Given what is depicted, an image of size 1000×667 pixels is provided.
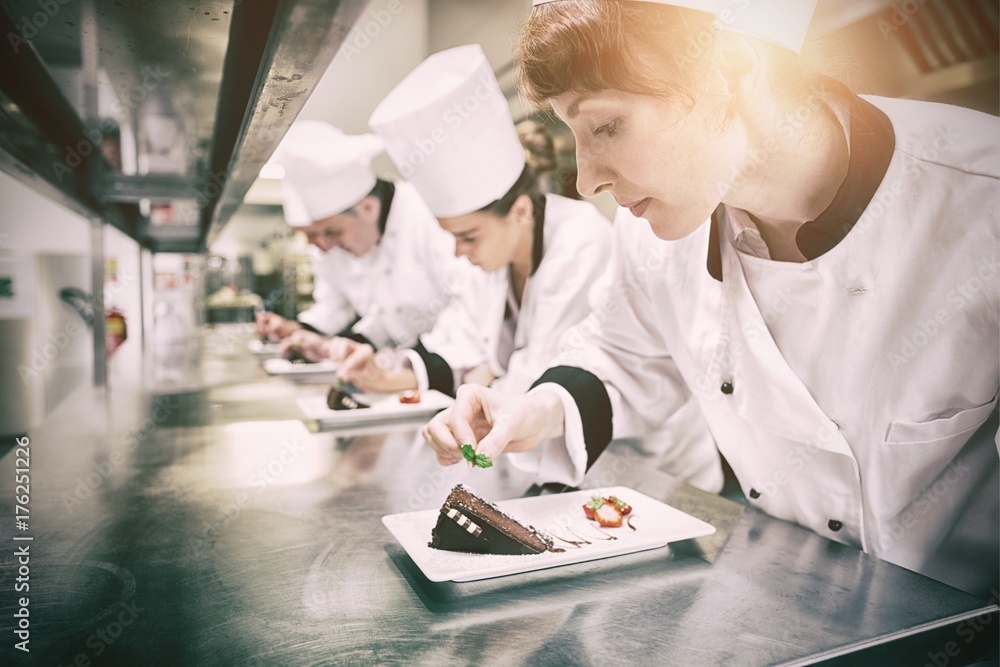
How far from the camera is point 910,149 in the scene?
→ 0.91m

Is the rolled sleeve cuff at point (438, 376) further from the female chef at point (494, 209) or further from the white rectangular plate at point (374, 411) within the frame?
the white rectangular plate at point (374, 411)

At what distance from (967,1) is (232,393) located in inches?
94.5

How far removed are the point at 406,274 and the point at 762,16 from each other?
2.52 m

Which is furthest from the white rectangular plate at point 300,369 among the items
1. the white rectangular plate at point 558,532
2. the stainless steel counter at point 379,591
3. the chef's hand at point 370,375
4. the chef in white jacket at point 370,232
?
the white rectangular plate at point 558,532

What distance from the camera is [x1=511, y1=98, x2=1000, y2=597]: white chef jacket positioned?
887mm

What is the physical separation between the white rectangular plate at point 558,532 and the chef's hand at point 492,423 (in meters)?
0.10

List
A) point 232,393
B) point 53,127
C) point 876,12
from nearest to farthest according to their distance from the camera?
point 53,127, point 876,12, point 232,393

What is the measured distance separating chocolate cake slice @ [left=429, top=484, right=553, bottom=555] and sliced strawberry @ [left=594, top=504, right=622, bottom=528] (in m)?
0.13

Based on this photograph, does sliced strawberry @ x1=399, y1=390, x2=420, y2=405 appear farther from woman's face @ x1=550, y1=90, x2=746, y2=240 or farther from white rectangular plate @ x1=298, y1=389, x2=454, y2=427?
woman's face @ x1=550, y1=90, x2=746, y2=240

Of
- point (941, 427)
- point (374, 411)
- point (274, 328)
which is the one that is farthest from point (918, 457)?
point (274, 328)

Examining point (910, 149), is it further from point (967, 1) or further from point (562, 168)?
point (562, 168)

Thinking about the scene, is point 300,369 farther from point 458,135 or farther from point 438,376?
point 458,135

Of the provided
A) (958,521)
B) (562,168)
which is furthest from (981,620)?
(562,168)

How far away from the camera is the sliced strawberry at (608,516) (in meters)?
0.93
